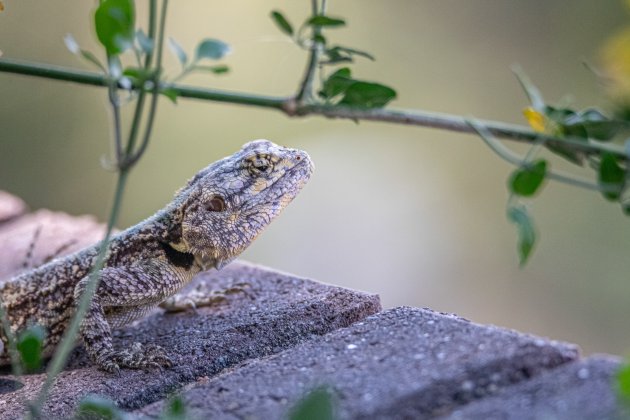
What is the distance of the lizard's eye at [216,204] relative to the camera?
2.16m

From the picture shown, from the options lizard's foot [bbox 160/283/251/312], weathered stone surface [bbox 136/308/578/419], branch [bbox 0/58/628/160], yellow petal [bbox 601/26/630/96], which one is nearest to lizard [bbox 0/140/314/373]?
lizard's foot [bbox 160/283/251/312]

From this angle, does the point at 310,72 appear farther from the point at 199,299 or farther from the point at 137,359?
the point at 199,299

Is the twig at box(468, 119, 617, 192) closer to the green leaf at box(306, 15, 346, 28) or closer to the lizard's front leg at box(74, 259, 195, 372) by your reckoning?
the green leaf at box(306, 15, 346, 28)

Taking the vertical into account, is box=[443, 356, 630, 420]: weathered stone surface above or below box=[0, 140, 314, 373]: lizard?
above

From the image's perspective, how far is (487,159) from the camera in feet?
20.3

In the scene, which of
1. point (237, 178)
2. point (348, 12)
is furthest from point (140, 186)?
point (237, 178)

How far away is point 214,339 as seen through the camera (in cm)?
187

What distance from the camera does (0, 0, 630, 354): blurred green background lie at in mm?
5520

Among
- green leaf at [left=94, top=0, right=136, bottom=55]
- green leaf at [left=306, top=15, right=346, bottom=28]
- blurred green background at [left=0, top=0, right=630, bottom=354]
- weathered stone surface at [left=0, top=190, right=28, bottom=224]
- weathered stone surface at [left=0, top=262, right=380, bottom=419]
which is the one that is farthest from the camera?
blurred green background at [left=0, top=0, right=630, bottom=354]

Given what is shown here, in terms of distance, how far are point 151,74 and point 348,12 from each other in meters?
5.46

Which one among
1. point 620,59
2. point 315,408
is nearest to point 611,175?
point 620,59

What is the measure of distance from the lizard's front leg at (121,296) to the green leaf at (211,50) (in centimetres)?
94

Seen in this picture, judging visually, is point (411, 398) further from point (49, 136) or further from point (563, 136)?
point (49, 136)

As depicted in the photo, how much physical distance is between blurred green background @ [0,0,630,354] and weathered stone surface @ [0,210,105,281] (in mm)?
2174
